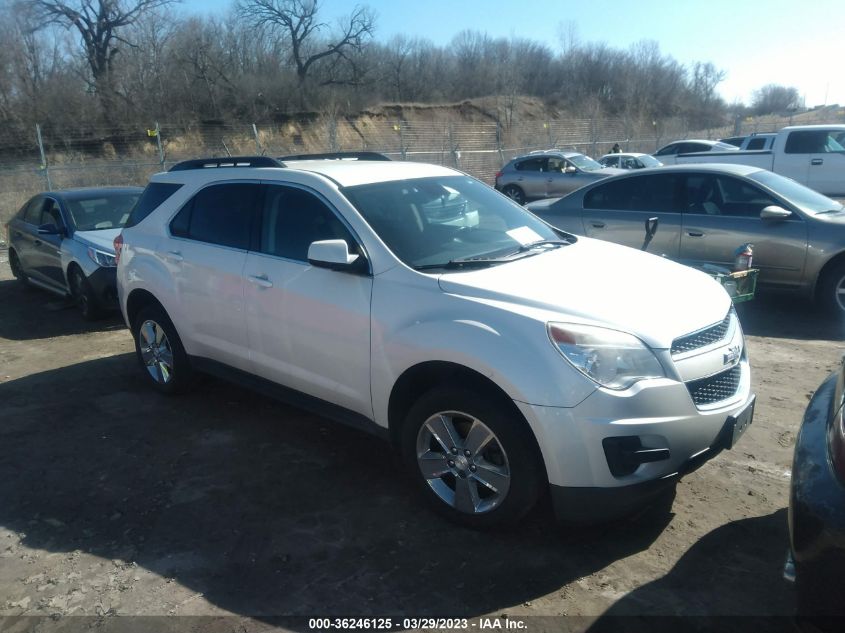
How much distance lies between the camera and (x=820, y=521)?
2.08m

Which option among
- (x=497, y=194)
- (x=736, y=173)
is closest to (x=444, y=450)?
(x=497, y=194)

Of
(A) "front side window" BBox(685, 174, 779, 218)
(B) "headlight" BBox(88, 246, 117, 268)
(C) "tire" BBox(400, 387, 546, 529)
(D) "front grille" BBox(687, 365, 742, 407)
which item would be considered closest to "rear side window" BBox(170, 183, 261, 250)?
(C) "tire" BBox(400, 387, 546, 529)

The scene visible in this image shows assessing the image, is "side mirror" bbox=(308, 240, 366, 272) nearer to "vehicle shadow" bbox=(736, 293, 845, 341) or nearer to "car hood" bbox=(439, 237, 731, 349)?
"car hood" bbox=(439, 237, 731, 349)

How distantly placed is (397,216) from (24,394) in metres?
4.08

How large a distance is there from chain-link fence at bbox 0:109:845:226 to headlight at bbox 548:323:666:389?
17113 mm

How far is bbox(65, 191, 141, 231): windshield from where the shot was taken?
895 centimetres

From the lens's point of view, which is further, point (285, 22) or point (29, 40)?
point (285, 22)

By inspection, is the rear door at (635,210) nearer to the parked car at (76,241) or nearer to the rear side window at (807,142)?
the parked car at (76,241)

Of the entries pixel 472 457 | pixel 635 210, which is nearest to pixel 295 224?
pixel 472 457

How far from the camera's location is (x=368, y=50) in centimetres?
5091

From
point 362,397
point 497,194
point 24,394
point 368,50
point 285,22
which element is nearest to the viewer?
point 362,397

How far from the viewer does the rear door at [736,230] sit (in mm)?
7270

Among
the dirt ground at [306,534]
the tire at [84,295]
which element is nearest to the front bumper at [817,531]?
the dirt ground at [306,534]

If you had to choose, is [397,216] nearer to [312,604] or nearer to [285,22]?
[312,604]
